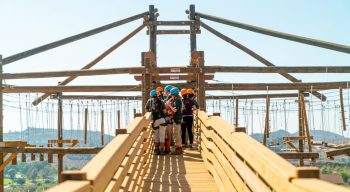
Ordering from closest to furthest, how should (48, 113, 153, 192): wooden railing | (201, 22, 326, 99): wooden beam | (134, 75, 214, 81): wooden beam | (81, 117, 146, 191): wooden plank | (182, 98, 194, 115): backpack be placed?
(48, 113, 153, 192): wooden railing < (81, 117, 146, 191): wooden plank < (182, 98, 194, 115): backpack < (134, 75, 214, 81): wooden beam < (201, 22, 326, 99): wooden beam

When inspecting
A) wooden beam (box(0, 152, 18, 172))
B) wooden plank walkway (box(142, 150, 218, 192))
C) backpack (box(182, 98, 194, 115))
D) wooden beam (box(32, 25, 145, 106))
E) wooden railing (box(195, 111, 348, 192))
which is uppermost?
wooden beam (box(32, 25, 145, 106))

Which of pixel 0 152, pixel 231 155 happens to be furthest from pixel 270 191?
pixel 0 152

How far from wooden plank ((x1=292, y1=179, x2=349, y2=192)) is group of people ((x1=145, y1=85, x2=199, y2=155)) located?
857 cm

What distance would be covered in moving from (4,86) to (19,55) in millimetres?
1254

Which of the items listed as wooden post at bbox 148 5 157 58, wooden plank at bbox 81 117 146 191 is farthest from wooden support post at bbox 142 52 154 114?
wooden plank at bbox 81 117 146 191

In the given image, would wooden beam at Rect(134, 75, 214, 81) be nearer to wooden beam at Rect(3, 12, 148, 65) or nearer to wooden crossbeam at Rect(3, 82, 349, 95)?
wooden crossbeam at Rect(3, 82, 349, 95)

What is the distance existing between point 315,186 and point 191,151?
1038cm

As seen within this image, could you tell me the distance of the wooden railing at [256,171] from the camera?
3281 mm

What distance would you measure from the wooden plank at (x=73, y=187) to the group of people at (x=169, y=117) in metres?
→ 8.23

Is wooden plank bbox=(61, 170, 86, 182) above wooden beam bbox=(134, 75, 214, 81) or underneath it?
underneath

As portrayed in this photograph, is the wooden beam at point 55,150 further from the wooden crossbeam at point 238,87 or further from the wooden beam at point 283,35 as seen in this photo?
the wooden beam at point 283,35

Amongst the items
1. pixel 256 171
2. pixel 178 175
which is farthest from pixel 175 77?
pixel 256 171

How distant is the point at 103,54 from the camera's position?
58.4ft

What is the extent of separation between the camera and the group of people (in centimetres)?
1183
